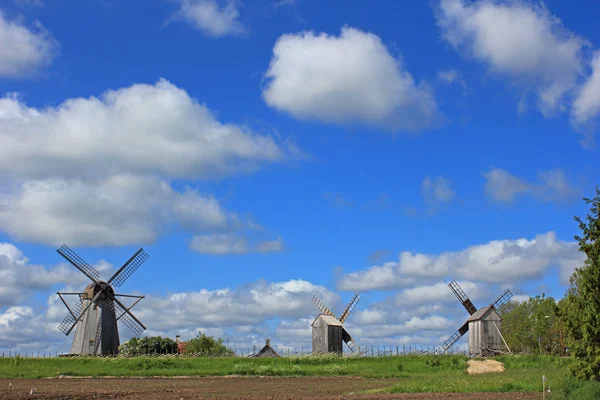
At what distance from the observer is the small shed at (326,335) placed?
69750 mm

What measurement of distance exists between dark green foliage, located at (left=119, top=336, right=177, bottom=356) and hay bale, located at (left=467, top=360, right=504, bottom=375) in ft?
99.8

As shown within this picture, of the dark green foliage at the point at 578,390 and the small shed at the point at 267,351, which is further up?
the small shed at the point at 267,351

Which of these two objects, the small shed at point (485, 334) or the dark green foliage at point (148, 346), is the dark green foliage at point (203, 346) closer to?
the dark green foliage at point (148, 346)

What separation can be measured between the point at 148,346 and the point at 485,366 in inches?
1293

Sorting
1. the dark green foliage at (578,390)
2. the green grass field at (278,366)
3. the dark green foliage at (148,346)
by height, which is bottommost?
the dark green foliage at (578,390)

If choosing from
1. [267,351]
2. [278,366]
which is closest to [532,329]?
[267,351]

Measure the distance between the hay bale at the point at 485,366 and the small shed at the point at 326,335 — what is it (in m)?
16.5

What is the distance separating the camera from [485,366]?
5559 centimetres

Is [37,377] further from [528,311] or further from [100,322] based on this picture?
[528,311]

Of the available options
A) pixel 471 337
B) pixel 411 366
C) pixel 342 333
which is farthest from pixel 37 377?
pixel 471 337

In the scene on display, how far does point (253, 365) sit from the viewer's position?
53875mm

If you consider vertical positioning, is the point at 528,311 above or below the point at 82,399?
above

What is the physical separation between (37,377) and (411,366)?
29801 mm

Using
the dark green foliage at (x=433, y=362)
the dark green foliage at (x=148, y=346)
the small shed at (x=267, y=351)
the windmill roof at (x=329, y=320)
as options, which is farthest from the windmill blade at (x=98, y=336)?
the dark green foliage at (x=433, y=362)
